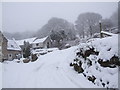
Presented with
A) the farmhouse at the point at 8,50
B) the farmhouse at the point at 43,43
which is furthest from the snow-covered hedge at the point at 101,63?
the farmhouse at the point at 43,43

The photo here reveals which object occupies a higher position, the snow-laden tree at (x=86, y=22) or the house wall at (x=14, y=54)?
the snow-laden tree at (x=86, y=22)

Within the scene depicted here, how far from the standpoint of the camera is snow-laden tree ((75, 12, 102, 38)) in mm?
64062

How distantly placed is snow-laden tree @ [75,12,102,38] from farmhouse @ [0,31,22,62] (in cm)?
3225

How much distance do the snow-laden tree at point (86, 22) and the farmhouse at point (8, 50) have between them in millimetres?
32249

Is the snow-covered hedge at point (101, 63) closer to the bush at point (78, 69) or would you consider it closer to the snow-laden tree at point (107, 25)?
the bush at point (78, 69)

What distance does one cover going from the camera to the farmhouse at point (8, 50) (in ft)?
121

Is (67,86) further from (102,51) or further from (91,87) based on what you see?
(102,51)

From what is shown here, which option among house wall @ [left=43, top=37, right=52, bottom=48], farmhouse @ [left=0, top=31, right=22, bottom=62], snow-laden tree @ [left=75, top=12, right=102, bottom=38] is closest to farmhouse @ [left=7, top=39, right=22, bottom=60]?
farmhouse @ [left=0, top=31, right=22, bottom=62]

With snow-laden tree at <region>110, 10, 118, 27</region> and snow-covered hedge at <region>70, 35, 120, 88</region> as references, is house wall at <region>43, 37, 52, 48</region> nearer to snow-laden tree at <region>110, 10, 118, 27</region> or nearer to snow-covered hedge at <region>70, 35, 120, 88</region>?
snow-laden tree at <region>110, 10, 118, 27</region>

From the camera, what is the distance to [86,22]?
6712cm

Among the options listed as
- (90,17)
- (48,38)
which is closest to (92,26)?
(90,17)

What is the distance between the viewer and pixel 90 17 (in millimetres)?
65375

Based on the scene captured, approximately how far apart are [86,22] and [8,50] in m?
39.2

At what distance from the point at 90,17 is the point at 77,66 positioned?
193 ft
